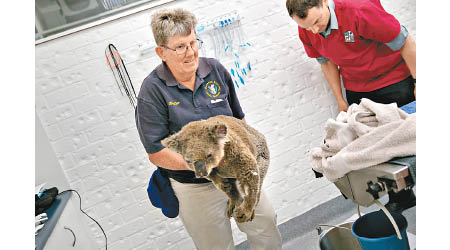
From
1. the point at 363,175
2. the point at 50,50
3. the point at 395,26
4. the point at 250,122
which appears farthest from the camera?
the point at 250,122

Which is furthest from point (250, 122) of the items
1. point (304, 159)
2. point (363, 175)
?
point (363, 175)

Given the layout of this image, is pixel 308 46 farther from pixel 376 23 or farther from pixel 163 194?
pixel 163 194

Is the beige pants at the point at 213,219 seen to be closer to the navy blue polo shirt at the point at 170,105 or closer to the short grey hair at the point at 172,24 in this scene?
the navy blue polo shirt at the point at 170,105

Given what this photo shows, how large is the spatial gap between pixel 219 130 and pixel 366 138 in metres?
0.53

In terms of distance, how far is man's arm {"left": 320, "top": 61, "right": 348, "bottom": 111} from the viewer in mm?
2682

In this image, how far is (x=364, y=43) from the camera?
2.22 m

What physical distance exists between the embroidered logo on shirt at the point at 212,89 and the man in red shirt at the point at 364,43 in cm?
72

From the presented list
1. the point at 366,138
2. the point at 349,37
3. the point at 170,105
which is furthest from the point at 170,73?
the point at 349,37

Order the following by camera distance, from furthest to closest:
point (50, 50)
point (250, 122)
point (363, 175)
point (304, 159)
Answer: point (304, 159), point (250, 122), point (50, 50), point (363, 175)

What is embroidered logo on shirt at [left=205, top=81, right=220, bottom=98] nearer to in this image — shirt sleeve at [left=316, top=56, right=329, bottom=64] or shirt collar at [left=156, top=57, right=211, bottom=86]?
shirt collar at [left=156, top=57, right=211, bottom=86]

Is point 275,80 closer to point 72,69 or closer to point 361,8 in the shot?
point 361,8

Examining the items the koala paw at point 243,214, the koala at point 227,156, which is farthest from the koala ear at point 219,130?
the koala paw at point 243,214

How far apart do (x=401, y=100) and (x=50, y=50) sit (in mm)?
2171

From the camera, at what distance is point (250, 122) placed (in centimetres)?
272
